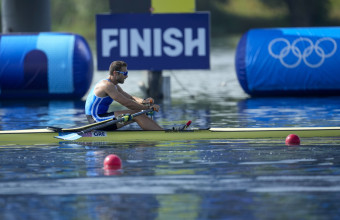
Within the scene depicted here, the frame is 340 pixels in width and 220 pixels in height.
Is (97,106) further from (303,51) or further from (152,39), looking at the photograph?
(303,51)

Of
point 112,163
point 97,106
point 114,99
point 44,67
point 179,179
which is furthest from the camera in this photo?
point 44,67

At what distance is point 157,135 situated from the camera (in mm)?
13766

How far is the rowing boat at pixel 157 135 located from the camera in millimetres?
13766

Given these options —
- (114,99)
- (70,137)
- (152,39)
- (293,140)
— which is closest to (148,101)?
(114,99)

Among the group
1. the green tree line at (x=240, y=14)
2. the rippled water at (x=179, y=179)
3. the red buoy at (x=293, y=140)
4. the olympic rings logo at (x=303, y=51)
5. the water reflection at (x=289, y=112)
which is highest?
the green tree line at (x=240, y=14)

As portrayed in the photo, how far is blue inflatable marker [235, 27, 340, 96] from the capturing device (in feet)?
73.0

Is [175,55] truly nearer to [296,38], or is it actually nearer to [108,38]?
[108,38]

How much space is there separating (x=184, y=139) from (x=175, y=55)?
8.81 meters

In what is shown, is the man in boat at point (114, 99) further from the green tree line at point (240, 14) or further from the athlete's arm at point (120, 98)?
the green tree line at point (240, 14)

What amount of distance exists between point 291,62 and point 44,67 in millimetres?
6768

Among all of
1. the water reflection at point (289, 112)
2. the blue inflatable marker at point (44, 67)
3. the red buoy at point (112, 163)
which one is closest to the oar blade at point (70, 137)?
the red buoy at point (112, 163)

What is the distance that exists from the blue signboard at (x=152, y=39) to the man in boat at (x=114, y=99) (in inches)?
299

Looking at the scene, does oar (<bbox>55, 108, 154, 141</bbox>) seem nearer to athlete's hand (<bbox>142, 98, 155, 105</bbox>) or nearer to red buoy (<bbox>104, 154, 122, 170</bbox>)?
athlete's hand (<bbox>142, 98, 155, 105</bbox>)

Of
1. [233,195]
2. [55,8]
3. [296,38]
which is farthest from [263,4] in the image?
[233,195]
